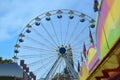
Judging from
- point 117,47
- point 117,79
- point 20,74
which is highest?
point 117,47

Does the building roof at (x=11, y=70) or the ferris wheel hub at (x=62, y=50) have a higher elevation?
the ferris wheel hub at (x=62, y=50)

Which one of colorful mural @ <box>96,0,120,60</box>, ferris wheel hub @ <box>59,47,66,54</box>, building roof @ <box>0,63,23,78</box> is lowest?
building roof @ <box>0,63,23,78</box>

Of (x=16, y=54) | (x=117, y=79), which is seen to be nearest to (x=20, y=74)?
(x=16, y=54)

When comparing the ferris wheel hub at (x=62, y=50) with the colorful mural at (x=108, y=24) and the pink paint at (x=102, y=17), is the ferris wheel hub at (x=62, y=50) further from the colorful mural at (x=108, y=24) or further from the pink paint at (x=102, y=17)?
the colorful mural at (x=108, y=24)

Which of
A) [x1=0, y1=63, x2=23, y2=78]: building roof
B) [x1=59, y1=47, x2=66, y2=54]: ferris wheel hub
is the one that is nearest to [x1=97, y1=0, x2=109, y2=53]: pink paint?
[x1=59, y1=47, x2=66, y2=54]: ferris wheel hub

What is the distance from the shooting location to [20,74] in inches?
2163

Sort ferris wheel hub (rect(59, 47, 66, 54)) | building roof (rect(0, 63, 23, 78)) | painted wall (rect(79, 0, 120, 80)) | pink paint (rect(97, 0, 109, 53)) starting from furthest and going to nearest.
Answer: building roof (rect(0, 63, 23, 78)) → ferris wheel hub (rect(59, 47, 66, 54)) → pink paint (rect(97, 0, 109, 53)) → painted wall (rect(79, 0, 120, 80))

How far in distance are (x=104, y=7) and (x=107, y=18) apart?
1.58ft

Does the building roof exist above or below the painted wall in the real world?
below

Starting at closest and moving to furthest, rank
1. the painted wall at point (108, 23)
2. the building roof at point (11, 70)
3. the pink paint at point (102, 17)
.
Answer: the painted wall at point (108, 23)
the pink paint at point (102, 17)
the building roof at point (11, 70)

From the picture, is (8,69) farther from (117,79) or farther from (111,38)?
(111,38)

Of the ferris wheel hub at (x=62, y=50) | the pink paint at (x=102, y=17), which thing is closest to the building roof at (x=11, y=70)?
the ferris wheel hub at (x=62, y=50)

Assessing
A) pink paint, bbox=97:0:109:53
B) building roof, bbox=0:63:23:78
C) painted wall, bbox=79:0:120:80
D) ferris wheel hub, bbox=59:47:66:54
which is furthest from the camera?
building roof, bbox=0:63:23:78

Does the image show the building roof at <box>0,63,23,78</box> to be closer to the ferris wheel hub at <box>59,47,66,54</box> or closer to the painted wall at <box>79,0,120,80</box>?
the ferris wheel hub at <box>59,47,66,54</box>
